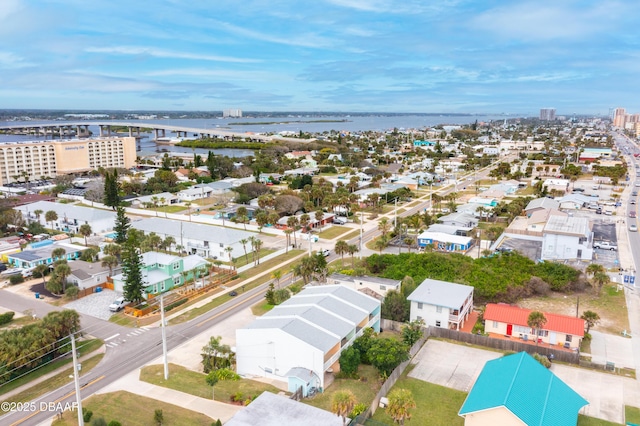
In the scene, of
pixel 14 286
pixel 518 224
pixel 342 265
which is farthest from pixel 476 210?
pixel 14 286

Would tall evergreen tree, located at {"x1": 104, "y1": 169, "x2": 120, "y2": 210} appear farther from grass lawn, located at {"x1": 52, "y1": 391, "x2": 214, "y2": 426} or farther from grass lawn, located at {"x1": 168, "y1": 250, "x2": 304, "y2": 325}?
grass lawn, located at {"x1": 52, "y1": 391, "x2": 214, "y2": 426}

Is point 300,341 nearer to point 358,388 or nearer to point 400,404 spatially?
point 358,388

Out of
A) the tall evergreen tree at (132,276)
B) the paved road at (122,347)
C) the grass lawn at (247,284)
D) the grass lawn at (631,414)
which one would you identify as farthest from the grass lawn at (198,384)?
the grass lawn at (631,414)

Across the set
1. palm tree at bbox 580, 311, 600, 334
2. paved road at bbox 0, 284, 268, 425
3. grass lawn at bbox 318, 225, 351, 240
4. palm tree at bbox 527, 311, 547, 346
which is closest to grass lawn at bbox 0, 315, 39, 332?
paved road at bbox 0, 284, 268, 425

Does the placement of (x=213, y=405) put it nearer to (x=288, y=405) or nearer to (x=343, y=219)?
(x=288, y=405)

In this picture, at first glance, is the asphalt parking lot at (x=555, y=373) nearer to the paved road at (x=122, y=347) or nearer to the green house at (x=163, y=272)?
the paved road at (x=122, y=347)

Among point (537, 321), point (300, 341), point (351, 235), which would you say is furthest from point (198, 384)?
point (351, 235)
